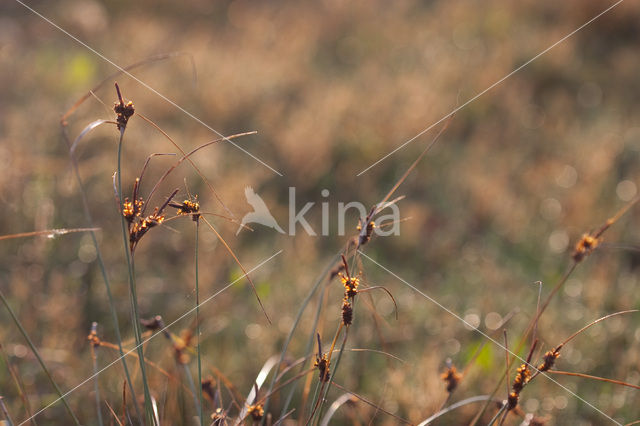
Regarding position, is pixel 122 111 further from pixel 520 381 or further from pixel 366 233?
pixel 520 381

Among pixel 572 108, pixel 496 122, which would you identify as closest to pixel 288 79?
pixel 496 122

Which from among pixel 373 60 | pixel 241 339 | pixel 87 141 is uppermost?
pixel 373 60

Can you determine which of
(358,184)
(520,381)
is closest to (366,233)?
(520,381)

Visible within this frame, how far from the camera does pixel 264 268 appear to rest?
9.44 ft

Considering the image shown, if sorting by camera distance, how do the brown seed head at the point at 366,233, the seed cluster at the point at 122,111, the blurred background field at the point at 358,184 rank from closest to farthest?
the seed cluster at the point at 122,111, the brown seed head at the point at 366,233, the blurred background field at the point at 358,184

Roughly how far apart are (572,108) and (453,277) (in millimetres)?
2324

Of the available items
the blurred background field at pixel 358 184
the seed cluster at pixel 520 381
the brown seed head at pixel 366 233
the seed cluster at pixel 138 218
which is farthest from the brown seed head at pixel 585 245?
the seed cluster at pixel 138 218

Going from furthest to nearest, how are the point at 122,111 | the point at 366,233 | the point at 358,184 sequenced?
the point at 358,184, the point at 366,233, the point at 122,111

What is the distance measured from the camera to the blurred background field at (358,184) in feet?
7.08

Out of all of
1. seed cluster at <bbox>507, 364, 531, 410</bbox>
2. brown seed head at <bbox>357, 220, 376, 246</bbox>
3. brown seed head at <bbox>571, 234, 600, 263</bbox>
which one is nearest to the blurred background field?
brown seed head at <bbox>571, 234, 600, 263</bbox>

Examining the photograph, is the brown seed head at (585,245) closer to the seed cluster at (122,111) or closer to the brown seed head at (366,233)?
the brown seed head at (366,233)

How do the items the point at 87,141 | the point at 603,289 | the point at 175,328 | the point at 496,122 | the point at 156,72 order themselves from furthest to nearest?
the point at 156,72
the point at 496,122
the point at 87,141
the point at 603,289
the point at 175,328

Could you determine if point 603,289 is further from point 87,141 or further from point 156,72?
point 156,72

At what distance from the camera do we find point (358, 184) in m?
3.59
